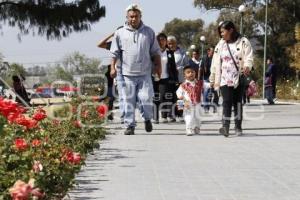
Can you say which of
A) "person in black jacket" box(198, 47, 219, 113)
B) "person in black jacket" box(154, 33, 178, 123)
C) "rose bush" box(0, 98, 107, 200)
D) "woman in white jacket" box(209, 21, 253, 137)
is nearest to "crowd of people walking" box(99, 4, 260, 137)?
"woman in white jacket" box(209, 21, 253, 137)

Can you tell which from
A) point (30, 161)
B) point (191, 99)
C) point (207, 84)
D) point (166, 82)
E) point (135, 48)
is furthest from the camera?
point (207, 84)

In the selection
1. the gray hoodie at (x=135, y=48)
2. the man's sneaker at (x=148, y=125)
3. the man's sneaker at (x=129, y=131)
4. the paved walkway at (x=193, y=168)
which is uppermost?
the gray hoodie at (x=135, y=48)

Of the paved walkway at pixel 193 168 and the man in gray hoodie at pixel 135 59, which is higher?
the man in gray hoodie at pixel 135 59

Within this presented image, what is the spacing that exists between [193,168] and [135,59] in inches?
170

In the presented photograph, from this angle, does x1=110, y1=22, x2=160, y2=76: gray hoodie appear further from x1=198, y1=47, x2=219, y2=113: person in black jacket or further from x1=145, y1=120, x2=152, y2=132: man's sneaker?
x1=198, y1=47, x2=219, y2=113: person in black jacket

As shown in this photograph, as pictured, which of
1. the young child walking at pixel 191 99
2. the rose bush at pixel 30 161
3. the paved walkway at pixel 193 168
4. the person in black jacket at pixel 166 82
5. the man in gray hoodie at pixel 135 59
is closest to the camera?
the rose bush at pixel 30 161

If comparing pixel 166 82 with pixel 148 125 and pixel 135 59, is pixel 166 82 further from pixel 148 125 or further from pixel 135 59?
pixel 135 59

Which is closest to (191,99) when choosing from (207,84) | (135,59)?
(135,59)

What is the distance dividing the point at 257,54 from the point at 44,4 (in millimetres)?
25960

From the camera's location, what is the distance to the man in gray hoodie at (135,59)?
11.1 meters

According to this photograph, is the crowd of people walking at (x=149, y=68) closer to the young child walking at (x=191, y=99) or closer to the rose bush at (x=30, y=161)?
the young child walking at (x=191, y=99)

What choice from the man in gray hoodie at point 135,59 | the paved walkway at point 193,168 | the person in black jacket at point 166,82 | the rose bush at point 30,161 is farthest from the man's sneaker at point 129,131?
the rose bush at point 30,161

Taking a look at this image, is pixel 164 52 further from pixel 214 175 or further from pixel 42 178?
pixel 42 178

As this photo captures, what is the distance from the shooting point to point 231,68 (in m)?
11.0
